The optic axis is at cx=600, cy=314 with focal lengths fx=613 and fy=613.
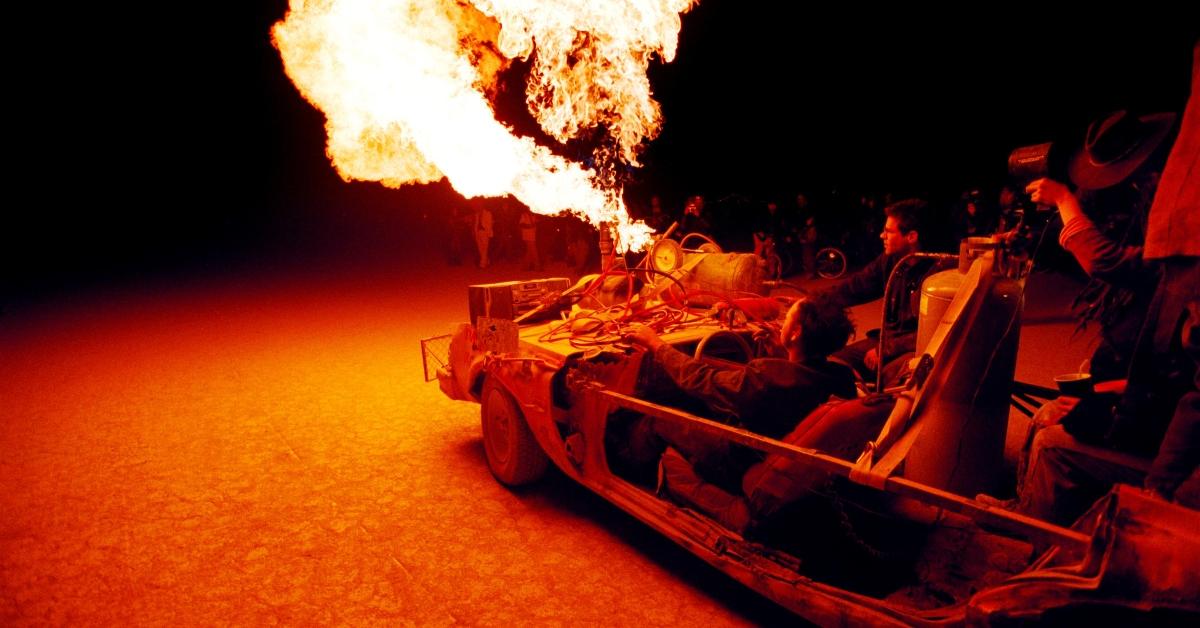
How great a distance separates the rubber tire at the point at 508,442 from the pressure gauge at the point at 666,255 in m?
1.85

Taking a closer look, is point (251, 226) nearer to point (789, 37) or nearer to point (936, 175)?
point (789, 37)

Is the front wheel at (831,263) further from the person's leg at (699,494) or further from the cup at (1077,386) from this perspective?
the person's leg at (699,494)

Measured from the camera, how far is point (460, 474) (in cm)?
455

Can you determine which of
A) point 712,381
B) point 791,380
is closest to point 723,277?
point 712,381

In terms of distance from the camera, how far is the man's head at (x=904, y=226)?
4.45m

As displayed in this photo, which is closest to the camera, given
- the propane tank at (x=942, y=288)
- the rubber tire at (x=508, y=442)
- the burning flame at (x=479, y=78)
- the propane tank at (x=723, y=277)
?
the propane tank at (x=942, y=288)

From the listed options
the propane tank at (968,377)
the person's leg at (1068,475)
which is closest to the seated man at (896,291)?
the propane tank at (968,377)

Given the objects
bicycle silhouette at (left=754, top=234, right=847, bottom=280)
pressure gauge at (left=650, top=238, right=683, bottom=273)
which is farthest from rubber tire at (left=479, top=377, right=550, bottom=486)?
bicycle silhouette at (left=754, top=234, right=847, bottom=280)

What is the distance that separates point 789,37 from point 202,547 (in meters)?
22.0

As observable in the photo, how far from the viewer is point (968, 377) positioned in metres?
2.88

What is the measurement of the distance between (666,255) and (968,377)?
9.33 ft

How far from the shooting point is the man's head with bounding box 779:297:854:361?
9.32 ft

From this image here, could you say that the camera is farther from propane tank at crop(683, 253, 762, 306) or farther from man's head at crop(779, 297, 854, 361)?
propane tank at crop(683, 253, 762, 306)

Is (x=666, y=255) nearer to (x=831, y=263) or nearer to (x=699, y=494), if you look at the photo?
(x=699, y=494)
